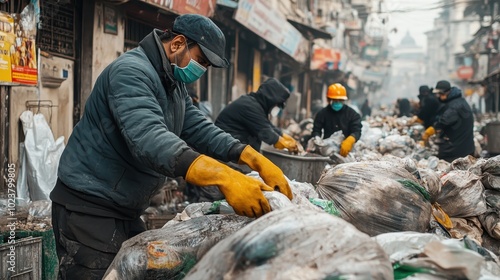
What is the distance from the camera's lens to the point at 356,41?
170 ft

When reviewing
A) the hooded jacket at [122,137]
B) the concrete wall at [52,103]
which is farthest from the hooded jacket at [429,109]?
the hooded jacket at [122,137]

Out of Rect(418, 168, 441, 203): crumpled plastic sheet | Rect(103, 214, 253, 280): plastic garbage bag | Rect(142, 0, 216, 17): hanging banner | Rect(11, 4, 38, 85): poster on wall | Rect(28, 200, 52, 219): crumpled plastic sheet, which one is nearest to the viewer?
Rect(103, 214, 253, 280): plastic garbage bag

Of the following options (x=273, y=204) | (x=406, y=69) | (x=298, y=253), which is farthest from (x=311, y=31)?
(x=406, y=69)

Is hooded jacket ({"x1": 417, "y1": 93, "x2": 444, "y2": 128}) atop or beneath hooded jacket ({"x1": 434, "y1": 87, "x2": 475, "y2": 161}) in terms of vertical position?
atop

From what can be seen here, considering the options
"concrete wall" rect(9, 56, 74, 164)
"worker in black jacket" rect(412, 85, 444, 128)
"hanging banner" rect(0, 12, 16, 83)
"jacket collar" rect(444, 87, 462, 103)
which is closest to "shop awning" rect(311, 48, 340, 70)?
"worker in black jacket" rect(412, 85, 444, 128)

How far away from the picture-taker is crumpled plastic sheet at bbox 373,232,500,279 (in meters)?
1.60

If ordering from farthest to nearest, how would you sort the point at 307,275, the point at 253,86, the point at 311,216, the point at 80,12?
the point at 253,86 → the point at 80,12 → the point at 311,216 → the point at 307,275

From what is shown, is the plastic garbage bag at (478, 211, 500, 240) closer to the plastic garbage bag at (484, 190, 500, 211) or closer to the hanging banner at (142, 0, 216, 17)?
the plastic garbage bag at (484, 190, 500, 211)

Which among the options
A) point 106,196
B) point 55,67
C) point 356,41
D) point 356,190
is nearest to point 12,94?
point 55,67

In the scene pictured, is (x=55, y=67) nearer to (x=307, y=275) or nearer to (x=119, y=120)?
(x=119, y=120)

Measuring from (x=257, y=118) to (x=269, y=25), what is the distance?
365 inches

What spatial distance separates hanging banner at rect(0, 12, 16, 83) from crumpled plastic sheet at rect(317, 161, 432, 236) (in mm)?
3983

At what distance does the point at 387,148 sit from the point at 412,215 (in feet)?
23.0

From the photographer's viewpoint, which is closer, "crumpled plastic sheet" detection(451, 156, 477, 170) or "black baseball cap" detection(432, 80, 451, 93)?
"crumpled plastic sheet" detection(451, 156, 477, 170)
